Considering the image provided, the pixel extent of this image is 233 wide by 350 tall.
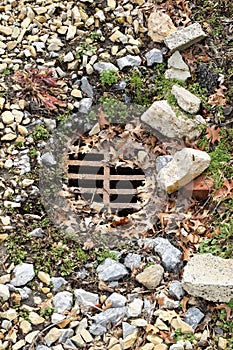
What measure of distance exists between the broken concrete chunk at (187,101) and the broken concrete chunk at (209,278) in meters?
1.15

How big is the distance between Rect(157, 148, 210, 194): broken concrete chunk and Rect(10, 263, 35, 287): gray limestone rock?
1.05 meters

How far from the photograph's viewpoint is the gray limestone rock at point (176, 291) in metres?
3.78

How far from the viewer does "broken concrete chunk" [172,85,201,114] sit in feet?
14.8

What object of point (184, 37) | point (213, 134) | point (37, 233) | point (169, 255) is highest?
point (184, 37)

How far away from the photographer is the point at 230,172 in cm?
427

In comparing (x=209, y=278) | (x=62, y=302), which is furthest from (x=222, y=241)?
(x=62, y=302)

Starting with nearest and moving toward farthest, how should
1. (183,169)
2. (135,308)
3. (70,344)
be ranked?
1. (70,344)
2. (135,308)
3. (183,169)

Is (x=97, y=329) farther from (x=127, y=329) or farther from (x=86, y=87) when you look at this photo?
(x=86, y=87)

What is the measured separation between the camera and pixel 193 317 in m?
3.69

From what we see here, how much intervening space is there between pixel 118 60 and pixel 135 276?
1.72 metres

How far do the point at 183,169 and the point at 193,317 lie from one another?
1.00 meters

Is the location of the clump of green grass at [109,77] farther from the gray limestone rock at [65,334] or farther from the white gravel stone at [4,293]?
the gray limestone rock at [65,334]

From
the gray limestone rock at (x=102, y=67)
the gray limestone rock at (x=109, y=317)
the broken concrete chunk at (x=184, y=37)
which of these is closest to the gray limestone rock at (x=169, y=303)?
the gray limestone rock at (x=109, y=317)

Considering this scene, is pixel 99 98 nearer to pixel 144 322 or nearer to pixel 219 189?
pixel 219 189
